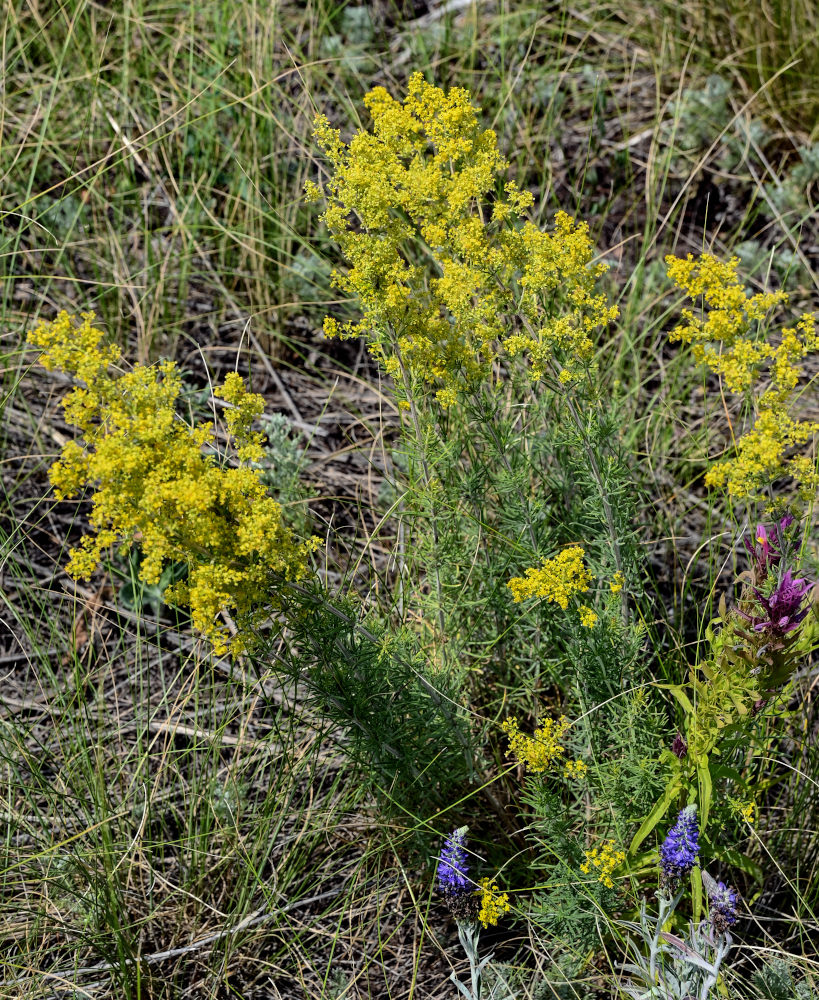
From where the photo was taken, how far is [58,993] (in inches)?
103

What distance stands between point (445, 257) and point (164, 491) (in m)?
1.07

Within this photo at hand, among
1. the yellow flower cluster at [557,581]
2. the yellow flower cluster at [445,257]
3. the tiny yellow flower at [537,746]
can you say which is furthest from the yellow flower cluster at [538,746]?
the yellow flower cluster at [445,257]

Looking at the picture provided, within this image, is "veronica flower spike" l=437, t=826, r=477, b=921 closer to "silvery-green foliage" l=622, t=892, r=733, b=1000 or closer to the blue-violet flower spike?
"silvery-green foliage" l=622, t=892, r=733, b=1000

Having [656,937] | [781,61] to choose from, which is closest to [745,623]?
[656,937]

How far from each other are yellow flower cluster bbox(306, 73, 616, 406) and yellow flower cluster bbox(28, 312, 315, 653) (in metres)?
0.49

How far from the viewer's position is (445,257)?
2406mm

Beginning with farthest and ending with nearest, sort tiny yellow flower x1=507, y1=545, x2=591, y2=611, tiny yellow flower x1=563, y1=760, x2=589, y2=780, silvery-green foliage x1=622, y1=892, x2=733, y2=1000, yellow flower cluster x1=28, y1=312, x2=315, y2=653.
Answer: tiny yellow flower x1=563, y1=760, x2=589, y2=780, tiny yellow flower x1=507, y1=545, x2=591, y2=611, silvery-green foliage x1=622, y1=892, x2=733, y2=1000, yellow flower cluster x1=28, y1=312, x2=315, y2=653

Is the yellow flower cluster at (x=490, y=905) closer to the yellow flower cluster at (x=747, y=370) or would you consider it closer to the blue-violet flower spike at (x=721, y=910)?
the blue-violet flower spike at (x=721, y=910)

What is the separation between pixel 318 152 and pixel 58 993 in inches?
141

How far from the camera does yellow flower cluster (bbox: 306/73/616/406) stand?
2.18m

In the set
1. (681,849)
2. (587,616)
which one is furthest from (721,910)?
(587,616)

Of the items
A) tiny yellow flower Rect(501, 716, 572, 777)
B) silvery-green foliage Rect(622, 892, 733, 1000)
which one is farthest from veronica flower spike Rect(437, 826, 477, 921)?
silvery-green foliage Rect(622, 892, 733, 1000)

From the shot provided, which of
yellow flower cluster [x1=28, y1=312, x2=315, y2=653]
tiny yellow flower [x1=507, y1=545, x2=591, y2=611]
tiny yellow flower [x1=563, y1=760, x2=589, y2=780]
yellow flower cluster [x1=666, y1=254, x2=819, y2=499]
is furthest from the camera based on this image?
tiny yellow flower [x1=563, y1=760, x2=589, y2=780]

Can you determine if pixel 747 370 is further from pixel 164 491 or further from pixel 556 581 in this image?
pixel 164 491
